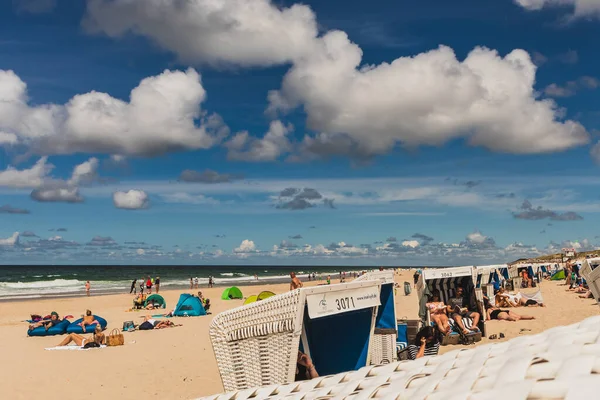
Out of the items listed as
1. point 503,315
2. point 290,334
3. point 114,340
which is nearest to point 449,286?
point 503,315

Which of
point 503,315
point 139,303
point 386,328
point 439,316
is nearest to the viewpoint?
point 386,328

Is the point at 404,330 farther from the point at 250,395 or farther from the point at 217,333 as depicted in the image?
the point at 250,395

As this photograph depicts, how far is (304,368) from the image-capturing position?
15.7 ft

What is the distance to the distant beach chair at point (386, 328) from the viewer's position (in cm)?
824

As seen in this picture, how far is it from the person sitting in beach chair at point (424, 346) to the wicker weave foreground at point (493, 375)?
6.60m

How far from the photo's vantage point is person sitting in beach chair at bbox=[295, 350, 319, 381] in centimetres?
473

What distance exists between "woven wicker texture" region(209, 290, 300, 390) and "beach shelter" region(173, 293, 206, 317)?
55.2 feet

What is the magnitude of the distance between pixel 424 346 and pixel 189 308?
580 inches

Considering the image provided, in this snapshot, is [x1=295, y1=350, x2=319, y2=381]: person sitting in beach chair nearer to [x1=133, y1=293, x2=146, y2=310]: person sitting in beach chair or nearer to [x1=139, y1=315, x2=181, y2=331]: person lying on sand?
[x1=139, y1=315, x2=181, y2=331]: person lying on sand

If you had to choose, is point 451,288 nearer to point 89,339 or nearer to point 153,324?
point 153,324

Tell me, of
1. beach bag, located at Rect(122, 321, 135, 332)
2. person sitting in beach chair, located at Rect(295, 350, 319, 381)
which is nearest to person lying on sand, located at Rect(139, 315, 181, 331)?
beach bag, located at Rect(122, 321, 135, 332)

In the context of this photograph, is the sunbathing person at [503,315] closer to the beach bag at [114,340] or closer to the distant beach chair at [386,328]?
the distant beach chair at [386,328]

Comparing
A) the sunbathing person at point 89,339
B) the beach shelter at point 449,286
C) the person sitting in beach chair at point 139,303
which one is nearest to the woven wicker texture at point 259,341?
the beach shelter at point 449,286

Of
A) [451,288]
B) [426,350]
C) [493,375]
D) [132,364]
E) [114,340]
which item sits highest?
[493,375]
